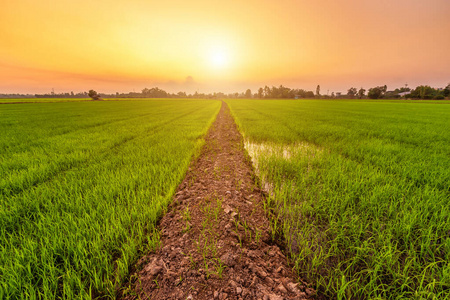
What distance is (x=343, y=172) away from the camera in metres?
5.18

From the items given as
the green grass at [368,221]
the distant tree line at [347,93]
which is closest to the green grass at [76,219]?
the green grass at [368,221]

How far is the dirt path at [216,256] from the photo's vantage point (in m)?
1.97

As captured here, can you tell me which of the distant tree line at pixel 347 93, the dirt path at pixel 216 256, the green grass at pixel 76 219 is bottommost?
the dirt path at pixel 216 256

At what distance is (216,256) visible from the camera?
2.46m

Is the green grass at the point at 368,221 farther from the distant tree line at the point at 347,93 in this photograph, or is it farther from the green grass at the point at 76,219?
the distant tree line at the point at 347,93

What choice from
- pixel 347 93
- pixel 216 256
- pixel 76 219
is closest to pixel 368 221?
pixel 216 256

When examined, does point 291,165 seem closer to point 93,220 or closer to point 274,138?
point 274,138

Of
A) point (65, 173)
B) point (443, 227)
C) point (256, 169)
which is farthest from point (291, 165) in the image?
point (65, 173)

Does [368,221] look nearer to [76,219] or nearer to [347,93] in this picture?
[76,219]

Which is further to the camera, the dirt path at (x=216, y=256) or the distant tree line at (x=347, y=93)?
the distant tree line at (x=347, y=93)

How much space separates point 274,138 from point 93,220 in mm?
8888

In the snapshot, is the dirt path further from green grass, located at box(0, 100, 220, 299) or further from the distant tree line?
the distant tree line

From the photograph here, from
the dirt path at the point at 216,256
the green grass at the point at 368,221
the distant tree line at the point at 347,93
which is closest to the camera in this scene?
the dirt path at the point at 216,256

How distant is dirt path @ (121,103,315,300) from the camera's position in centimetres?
197
